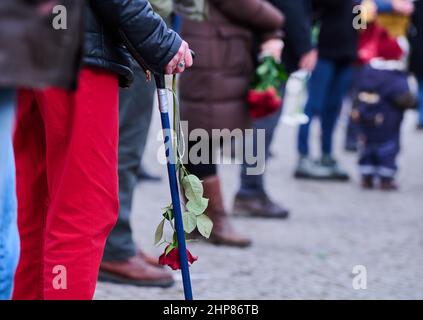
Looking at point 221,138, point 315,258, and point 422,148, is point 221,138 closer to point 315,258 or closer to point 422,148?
point 315,258

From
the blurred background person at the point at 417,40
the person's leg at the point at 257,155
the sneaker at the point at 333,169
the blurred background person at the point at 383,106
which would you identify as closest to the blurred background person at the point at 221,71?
the person's leg at the point at 257,155

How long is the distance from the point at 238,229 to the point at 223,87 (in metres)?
1.05

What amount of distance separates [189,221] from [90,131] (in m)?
0.45

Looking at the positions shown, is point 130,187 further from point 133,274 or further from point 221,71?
point 221,71

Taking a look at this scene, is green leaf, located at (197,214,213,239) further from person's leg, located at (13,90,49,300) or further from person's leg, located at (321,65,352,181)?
person's leg, located at (321,65,352,181)

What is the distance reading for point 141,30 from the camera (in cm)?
284

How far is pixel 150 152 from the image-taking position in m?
9.12

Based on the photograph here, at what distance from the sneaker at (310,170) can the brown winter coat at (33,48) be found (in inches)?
234

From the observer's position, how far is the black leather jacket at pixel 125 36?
2807 mm

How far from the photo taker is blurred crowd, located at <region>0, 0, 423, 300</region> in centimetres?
237

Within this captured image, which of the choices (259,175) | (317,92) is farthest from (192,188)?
(317,92)

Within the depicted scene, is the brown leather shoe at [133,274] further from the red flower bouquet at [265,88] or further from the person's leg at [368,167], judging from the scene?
the person's leg at [368,167]

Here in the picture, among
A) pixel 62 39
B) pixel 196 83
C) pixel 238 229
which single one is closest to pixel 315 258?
pixel 238 229

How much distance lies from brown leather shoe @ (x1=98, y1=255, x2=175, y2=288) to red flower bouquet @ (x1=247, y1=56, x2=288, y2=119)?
132cm
